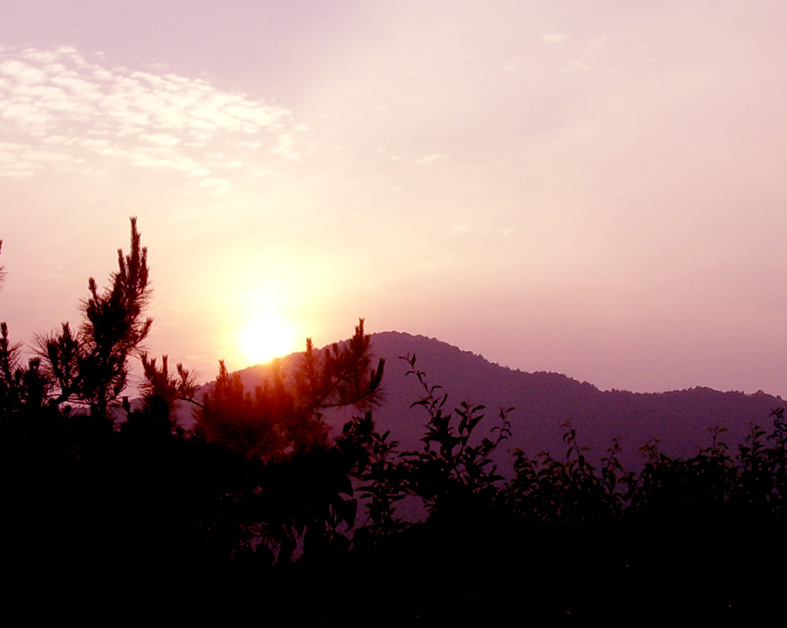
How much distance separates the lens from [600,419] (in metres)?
68.7

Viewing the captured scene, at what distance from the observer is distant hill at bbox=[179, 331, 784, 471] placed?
60787 mm

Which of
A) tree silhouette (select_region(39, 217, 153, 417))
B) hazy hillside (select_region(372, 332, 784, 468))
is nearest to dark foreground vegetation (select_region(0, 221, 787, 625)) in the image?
tree silhouette (select_region(39, 217, 153, 417))

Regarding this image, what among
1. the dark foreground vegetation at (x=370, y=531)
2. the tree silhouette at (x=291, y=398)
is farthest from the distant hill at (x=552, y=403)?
the dark foreground vegetation at (x=370, y=531)

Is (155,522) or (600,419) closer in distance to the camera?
(155,522)

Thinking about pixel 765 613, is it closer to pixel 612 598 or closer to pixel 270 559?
pixel 612 598

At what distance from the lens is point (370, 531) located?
3.32 meters

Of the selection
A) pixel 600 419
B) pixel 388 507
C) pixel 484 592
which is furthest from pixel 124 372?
pixel 600 419

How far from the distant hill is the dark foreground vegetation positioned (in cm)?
4815

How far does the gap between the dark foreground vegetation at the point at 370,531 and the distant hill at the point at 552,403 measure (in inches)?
1896

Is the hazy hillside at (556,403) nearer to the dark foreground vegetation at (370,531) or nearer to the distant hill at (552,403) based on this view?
the distant hill at (552,403)

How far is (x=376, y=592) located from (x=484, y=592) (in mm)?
592

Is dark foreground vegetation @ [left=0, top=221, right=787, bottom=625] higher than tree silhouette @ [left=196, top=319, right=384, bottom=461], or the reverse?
tree silhouette @ [left=196, top=319, right=384, bottom=461]

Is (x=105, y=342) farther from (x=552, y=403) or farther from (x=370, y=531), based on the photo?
(x=552, y=403)

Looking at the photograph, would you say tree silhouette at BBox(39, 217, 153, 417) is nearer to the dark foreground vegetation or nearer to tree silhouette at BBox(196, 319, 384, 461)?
tree silhouette at BBox(196, 319, 384, 461)
